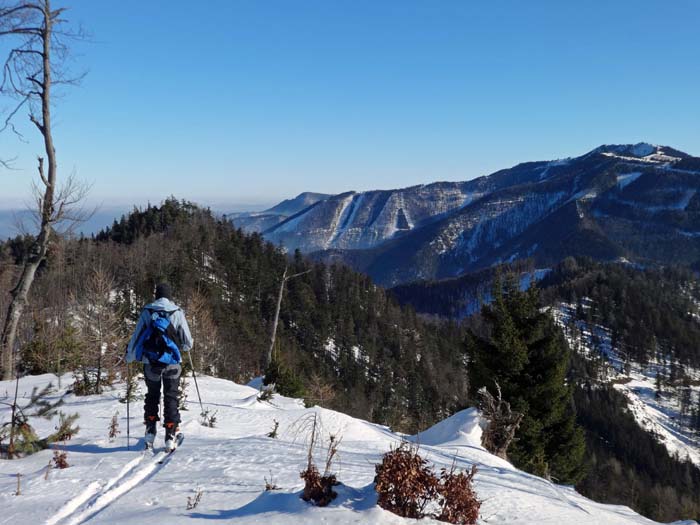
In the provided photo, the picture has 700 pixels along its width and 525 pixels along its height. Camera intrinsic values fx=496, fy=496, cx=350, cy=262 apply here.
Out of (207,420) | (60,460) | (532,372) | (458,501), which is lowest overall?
(532,372)

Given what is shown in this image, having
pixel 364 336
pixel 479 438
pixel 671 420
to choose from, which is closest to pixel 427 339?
pixel 364 336

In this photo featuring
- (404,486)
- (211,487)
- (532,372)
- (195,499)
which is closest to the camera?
(404,486)

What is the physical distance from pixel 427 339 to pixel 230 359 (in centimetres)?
6430

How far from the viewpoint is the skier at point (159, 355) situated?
236 inches

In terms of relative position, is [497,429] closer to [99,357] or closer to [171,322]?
[171,322]

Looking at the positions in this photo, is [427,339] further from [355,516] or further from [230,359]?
[355,516]

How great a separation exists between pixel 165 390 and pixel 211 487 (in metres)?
1.87

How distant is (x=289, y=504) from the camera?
4.02 m

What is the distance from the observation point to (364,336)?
103688 millimetres

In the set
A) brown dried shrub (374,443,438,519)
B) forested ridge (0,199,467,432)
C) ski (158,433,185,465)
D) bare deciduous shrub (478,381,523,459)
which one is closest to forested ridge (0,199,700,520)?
forested ridge (0,199,467,432)

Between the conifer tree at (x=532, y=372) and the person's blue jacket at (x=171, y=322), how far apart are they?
539 inches

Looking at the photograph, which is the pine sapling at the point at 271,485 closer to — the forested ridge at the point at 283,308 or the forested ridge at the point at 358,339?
the forested ridge at the point at 358,339

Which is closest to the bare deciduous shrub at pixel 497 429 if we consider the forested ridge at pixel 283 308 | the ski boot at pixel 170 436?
the ski boot at pixel 170 436

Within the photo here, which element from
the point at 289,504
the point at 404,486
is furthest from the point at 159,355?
the point at 404,486
